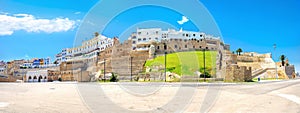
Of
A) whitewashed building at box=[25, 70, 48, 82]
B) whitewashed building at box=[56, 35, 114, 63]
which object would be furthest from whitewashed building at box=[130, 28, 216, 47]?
whitewashed building at box=[25, 70, 48, 82]

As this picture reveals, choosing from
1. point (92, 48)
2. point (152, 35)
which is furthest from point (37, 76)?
point (152, 35)

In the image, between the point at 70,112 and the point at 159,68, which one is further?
the point at 159,68

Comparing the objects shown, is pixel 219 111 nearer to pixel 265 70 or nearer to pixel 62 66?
pixel 265 70

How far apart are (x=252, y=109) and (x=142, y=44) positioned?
252ft

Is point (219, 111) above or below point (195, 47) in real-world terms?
below

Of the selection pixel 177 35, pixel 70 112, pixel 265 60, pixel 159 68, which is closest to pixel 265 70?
pixel 265 60

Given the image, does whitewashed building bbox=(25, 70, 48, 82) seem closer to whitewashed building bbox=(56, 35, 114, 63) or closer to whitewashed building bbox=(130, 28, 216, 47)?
whitewashed building bbox=(56, 35, 114, 63)

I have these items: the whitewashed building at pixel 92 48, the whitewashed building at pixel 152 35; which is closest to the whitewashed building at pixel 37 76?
the whitewashed building at pixel 92 48

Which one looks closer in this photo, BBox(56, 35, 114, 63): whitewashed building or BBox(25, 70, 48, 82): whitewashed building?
BBox(25, 70, 48, 82): whitewashed building

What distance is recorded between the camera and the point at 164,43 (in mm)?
81125

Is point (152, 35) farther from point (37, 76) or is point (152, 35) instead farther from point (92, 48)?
point (37, 76)

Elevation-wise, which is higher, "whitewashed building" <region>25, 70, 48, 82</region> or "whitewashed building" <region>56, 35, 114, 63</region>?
"whitewashed building" <region>56, 35, 114, 63</region>

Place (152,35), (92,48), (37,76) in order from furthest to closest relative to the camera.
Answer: (92,48), (152,35), (37,76)

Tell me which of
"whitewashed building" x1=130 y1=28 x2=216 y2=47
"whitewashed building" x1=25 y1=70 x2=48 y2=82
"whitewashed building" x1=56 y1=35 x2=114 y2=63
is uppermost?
"whitewashed building" x1=130 y1=28 x2=216 y2=47
